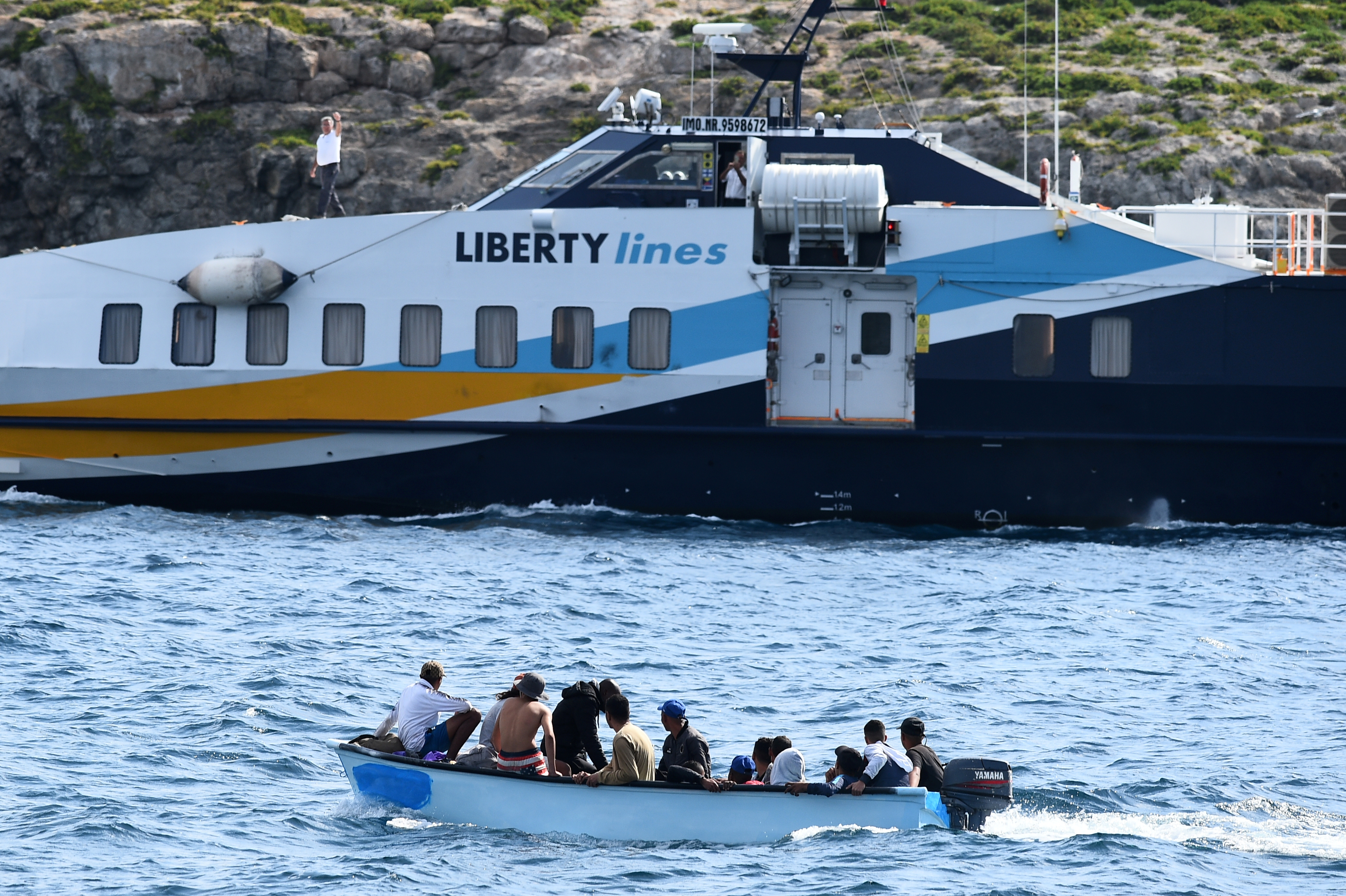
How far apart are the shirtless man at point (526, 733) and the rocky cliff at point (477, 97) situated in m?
30.7

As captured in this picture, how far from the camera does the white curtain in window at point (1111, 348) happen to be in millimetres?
19531

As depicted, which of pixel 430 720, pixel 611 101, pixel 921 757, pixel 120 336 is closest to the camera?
pixel 921 757

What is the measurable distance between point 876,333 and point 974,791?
968cm

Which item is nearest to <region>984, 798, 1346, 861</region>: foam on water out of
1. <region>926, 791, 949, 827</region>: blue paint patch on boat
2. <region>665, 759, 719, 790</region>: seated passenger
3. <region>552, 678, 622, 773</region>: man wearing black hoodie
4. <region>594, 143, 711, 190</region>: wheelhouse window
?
<region>926, 791, 949, 827</region>: blue paint patch on boat

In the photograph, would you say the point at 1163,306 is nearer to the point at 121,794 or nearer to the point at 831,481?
the point at 831,481

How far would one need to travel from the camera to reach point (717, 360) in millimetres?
19656

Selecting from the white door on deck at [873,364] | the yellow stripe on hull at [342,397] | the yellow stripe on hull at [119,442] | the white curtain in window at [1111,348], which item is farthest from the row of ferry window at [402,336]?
the white curtain in window at [1111,348]

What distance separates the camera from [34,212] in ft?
132

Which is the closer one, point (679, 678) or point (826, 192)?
point (679, 678)

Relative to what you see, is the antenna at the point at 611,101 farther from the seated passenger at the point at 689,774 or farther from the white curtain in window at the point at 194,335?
the seated passenger at the point at 689,774

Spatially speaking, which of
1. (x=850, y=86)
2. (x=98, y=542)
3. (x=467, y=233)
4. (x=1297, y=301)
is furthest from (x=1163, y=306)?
(x=850, y=86)

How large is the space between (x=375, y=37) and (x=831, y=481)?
1106 inches

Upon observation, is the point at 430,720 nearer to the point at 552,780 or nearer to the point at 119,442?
the point at 552,780

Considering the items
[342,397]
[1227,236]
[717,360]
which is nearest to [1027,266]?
[1227,236]
